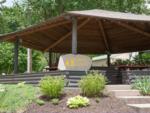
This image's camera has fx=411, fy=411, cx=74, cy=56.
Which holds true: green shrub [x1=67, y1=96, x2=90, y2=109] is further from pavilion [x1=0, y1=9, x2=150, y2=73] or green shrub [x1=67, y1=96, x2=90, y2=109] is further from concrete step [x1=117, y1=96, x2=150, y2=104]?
pavilion [x1=0, y1=9, x2=150, y2=73]

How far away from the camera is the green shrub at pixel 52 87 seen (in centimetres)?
1225

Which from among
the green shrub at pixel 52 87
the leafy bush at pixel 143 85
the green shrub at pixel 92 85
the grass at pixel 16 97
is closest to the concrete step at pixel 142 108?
the green shrub at pixel 92 85

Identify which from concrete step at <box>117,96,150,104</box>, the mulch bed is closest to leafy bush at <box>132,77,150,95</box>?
concrete step at <box>117,96,150,104</box>

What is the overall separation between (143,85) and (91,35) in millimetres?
7565

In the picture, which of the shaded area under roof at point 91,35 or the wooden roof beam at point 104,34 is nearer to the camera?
the shaded area under roof at point 91,35

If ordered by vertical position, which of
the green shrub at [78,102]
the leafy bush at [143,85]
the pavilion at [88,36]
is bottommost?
the green shrub at [78,102]

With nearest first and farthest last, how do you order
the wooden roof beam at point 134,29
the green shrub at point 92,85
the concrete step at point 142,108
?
the concrete step at point 142,108
the green shrub at point 92,85
the wooden roof beam at point 134,29

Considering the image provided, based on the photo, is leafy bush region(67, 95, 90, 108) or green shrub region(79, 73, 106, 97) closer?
leafy bush region(67, 95, 90, 108)

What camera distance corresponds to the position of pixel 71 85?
13.6 meters

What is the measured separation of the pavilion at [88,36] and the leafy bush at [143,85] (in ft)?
8.17

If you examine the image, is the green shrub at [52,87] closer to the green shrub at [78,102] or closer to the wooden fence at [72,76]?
the green shrub at [78,102]

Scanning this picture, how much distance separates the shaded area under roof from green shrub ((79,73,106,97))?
3280 millimetres

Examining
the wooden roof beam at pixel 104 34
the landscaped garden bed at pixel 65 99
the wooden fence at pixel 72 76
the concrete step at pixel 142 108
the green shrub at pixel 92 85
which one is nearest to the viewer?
the concrete step at pixel 142 108

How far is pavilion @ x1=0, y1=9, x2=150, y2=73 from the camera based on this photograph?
16.7 m
